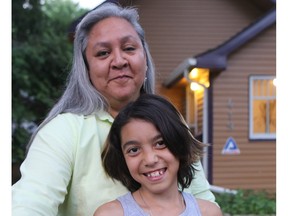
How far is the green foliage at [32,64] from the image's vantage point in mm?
12281

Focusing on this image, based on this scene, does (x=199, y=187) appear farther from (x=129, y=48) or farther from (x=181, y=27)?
(x=181, y=27)

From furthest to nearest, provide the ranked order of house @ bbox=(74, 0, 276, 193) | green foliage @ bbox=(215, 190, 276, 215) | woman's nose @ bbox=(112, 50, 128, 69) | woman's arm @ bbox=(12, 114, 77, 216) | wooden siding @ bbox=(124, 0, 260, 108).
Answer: wooden siding @ bbox=(124, 0, 260, 108)
house @ bbox=(74, 0, 276, 193)
green foliage @ bbox=(215, 190, 276, 215)
woman's nose @ bbox=(112, 50, 128, 69)
woman's arm @ bbox=(12, 114, 77, 216)

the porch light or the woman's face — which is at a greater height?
the porch light

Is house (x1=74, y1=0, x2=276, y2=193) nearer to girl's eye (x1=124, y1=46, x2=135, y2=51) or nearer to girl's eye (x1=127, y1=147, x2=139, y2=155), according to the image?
girl's eye (x1=124, y1=46, x2=135, y2=51)

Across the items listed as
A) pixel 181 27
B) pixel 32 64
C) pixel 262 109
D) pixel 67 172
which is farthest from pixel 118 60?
pixel 32 64

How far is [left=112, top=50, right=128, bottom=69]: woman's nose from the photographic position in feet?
5.12

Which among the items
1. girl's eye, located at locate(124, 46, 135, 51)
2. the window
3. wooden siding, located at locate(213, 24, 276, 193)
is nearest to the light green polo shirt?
girl's eye, located at locate(124, 46, 135, 51)

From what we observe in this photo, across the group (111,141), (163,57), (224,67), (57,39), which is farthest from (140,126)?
(57,39)

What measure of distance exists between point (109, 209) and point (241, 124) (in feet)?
25.2

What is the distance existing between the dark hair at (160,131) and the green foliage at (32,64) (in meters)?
10.8

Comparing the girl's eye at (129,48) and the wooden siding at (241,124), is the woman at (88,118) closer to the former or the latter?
the girl's eye at (129,48)

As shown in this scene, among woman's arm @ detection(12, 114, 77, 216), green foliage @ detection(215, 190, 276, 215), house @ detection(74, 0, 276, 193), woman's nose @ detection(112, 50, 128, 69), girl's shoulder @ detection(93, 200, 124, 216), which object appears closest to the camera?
woman's arm @ detection(12, 114, 77, 216)

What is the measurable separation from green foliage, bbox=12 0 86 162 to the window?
17.0ft
